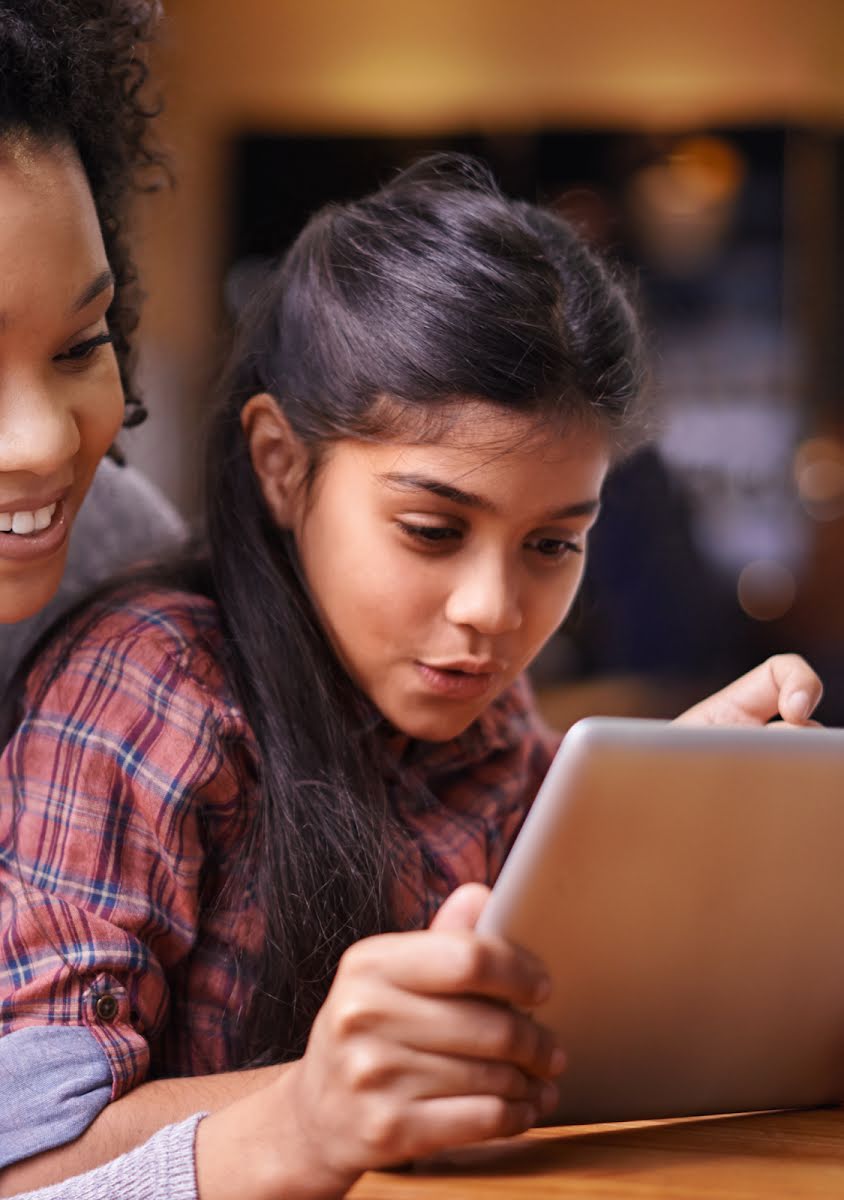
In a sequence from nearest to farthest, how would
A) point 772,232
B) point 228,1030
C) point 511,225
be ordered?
1. point 228,1030
2. point 511,225
3. point 772,232

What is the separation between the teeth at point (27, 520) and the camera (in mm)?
947

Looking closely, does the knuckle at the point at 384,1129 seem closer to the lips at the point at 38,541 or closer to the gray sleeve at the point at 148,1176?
the gray sleeve at the point at 148,1176

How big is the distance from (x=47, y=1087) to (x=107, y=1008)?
0.18 feet

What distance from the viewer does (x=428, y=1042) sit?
2.10ft

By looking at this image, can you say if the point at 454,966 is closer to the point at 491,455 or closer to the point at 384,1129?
→ the point at 384,1129

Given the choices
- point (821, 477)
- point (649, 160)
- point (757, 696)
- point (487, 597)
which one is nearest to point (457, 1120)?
point (487, 597)

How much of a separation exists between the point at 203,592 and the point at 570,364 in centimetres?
31

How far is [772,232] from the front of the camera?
4.61 m

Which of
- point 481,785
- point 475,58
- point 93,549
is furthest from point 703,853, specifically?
point 475,58

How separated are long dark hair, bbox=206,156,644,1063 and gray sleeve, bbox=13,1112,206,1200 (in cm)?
21

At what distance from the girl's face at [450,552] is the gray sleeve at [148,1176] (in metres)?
0.36

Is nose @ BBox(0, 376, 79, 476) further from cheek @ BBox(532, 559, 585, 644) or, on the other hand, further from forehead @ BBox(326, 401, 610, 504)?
cheek @ BBox(532, 559, 585, 644)

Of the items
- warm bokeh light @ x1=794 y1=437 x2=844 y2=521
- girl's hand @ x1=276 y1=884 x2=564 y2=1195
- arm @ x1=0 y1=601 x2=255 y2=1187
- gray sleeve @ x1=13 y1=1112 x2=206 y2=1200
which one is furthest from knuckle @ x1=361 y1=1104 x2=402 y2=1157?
warm bokeh light @ x1=794 y1=437 x2=844 y2=521

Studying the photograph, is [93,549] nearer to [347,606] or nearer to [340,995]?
[347,606]
